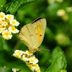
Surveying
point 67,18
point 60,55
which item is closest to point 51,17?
point 67,18

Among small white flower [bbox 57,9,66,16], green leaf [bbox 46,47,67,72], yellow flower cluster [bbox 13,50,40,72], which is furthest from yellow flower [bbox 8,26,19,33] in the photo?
small white flower [bbox 57,9,66,16]

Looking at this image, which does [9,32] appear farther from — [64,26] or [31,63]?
[64,26]

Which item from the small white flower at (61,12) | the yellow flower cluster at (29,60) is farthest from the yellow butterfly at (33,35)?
the small white flower at (61,12)

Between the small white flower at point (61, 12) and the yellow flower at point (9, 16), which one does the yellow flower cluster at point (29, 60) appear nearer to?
the yellow flower at point (9, 16)

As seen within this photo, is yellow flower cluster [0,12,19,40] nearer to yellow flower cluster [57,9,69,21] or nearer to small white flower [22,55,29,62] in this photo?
small white flower [22,55,29,62]

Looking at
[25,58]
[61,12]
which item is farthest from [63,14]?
[25,58]

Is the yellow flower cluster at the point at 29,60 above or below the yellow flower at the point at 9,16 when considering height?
below
